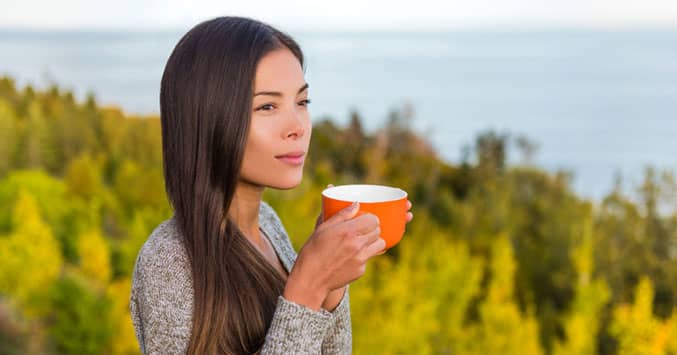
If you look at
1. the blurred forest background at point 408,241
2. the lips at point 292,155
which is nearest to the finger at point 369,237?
the lips at point 292,155

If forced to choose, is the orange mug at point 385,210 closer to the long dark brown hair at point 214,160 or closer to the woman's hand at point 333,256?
the woman's hand at point 333,256

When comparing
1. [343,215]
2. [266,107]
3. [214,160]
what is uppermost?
[266,107]

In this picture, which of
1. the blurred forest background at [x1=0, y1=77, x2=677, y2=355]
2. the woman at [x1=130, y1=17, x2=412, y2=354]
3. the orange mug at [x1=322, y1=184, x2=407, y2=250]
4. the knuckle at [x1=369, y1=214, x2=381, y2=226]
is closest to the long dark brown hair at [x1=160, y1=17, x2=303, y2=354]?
the woman at [x1=130, y1=17, x2=412, y2=354]

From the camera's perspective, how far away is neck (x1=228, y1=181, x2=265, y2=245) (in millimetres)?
1903

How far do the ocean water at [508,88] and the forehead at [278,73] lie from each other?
18 cm

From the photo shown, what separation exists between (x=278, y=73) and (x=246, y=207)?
40 centimetres

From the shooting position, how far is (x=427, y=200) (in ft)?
112

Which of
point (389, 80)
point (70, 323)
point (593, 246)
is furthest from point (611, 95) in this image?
point (70, 323)

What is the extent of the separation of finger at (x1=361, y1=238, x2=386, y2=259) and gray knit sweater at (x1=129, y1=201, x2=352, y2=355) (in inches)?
6.8

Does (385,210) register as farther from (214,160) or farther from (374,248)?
(214,160)

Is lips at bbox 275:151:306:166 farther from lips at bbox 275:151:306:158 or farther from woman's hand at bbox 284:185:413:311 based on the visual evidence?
woman's hand at bbox 284:185:413:311

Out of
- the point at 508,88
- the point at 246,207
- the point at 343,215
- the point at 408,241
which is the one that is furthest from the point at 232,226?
the point at 508,88

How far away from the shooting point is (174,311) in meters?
1.64

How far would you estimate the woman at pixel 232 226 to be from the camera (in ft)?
5.31
